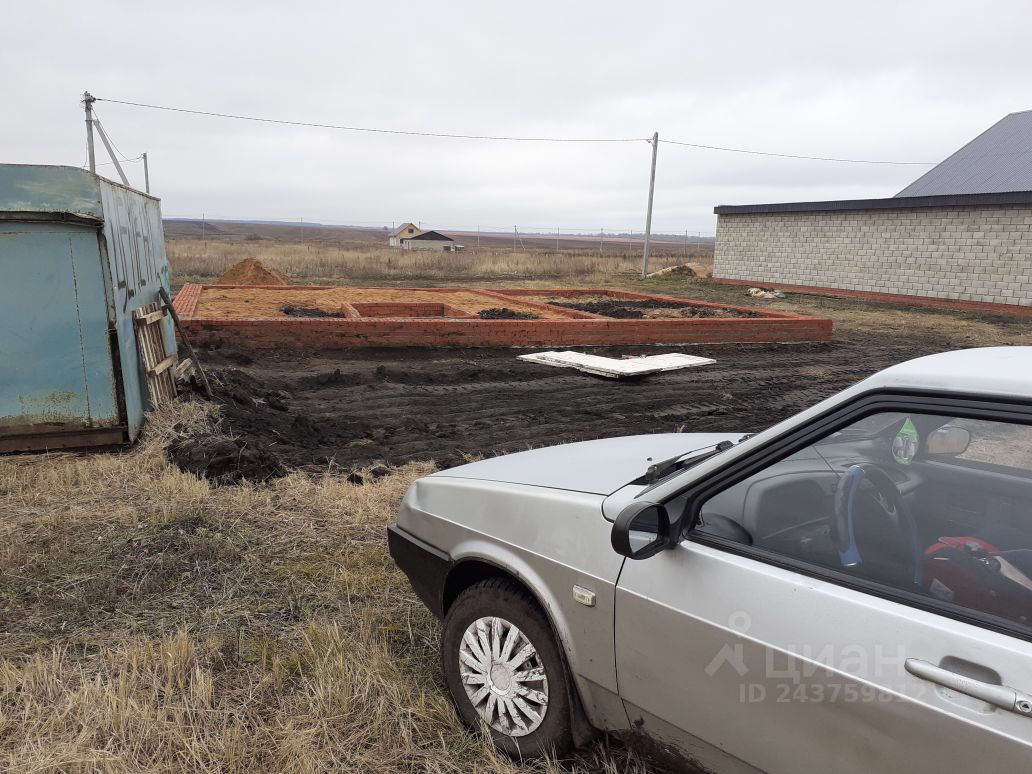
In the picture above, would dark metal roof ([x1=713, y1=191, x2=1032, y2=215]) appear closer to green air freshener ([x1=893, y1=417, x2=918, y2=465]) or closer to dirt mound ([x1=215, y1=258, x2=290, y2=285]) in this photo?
dirt mound ([x1=215, y1=258, x2=290, y2=285])

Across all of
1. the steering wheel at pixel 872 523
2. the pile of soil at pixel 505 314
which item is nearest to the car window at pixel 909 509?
the steering wheel at pixel 872 523

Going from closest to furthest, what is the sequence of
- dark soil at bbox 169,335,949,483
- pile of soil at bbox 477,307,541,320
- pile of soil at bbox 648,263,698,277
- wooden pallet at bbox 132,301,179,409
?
dark soil at bbox 169,335,949,483
wooden pallet at bbox 132,301,179,409
pile of soil at bbox 477,307,541,320
pile of soil at bbox 648,263,698,277

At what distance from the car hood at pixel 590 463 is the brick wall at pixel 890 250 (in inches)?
857

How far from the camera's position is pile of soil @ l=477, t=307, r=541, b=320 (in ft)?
51.8

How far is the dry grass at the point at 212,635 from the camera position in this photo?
269cm

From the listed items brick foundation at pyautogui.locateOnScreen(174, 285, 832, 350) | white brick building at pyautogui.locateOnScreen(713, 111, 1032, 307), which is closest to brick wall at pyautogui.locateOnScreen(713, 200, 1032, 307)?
white brick building at pyautogui.locateOnScreen(713, 111, 1032, 307)

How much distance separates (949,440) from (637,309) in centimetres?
1662

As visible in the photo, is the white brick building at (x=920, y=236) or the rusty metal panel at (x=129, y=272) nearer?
the rusty metal panel at (x=129, y=272)

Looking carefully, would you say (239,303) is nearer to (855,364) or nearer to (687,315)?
(687,315)

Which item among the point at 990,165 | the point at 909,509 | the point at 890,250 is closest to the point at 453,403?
the point at 909,509

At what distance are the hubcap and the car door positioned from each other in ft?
1.26

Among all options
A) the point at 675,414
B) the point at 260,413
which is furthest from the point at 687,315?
the point at 260,413

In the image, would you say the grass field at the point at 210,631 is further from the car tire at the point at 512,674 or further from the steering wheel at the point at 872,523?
the steering wheel at the point at 872,523

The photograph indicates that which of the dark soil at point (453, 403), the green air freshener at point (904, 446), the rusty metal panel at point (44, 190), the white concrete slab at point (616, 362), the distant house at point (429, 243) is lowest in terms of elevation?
the dark soil at point (453, 403)
